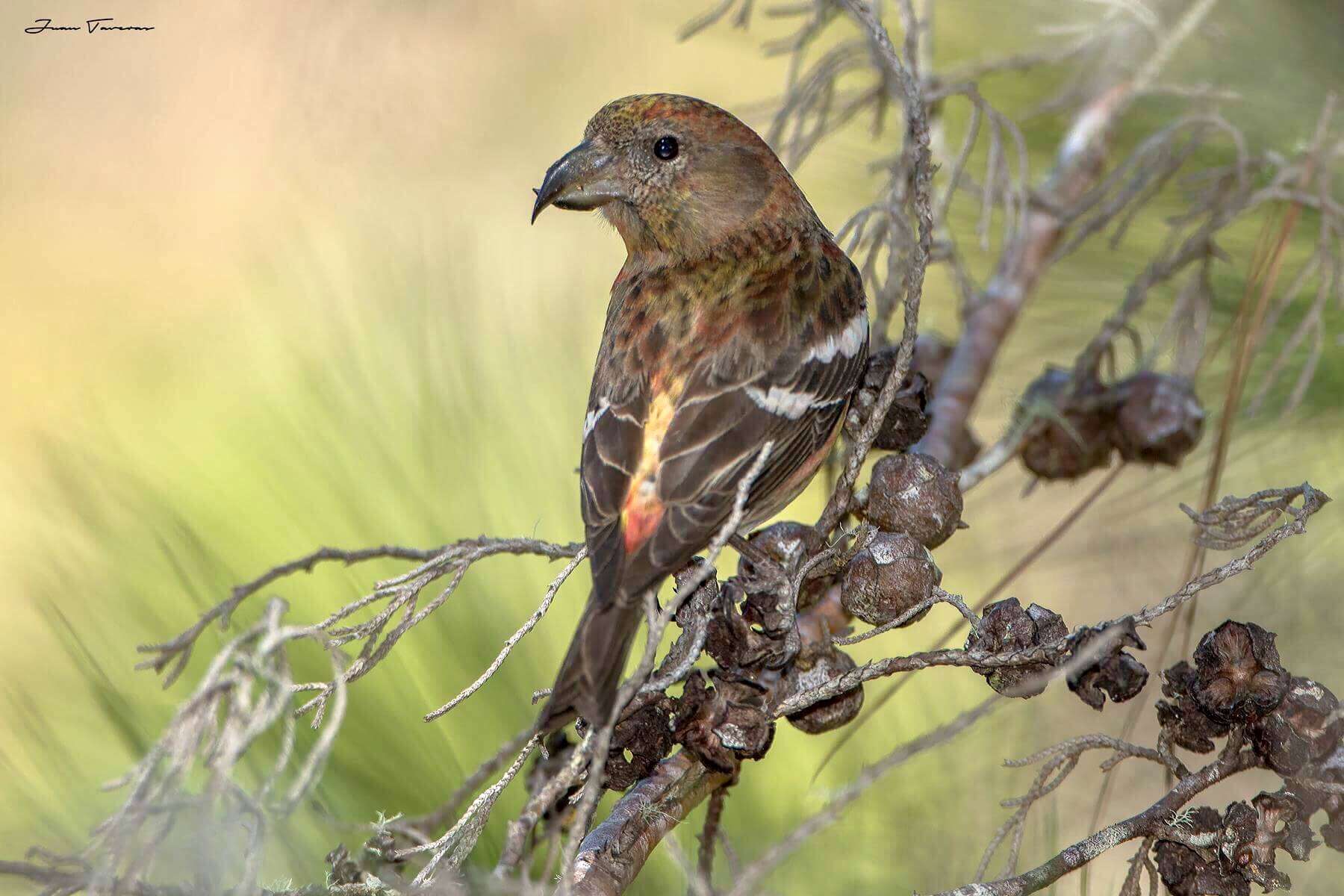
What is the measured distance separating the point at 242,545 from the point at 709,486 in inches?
32.7

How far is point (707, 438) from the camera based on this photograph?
2.44 m

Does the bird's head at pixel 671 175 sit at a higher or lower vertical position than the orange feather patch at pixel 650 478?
higher

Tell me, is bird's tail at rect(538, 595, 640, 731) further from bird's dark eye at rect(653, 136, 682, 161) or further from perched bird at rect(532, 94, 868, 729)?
bird's dark eye at rect(653, 136, 682, 161)

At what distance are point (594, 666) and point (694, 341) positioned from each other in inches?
41.7

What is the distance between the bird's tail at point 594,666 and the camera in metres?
1.63

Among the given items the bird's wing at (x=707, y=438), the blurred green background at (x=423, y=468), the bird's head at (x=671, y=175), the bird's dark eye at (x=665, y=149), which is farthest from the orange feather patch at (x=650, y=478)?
the bird's dark eye at (x=665, y=149)

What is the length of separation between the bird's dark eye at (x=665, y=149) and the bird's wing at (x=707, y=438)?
0.47 metres


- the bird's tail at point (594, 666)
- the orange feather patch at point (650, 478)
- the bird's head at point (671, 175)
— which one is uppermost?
the bird's head at point (671, 175)

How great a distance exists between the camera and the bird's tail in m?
1.63

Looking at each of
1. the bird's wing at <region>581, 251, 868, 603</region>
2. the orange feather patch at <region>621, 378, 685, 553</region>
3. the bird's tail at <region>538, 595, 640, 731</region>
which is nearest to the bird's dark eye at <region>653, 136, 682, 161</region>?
the bird's wing at <region>581, 251, 868, 603</region>

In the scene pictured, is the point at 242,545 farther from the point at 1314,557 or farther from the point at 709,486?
the point at 1314,557

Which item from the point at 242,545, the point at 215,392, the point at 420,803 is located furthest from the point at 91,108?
the point at 420,803

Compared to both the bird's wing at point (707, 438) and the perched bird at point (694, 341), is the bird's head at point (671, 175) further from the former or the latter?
the bird's wing at point (707, 438)

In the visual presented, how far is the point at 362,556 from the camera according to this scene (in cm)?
177
